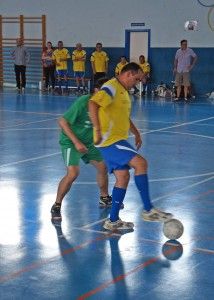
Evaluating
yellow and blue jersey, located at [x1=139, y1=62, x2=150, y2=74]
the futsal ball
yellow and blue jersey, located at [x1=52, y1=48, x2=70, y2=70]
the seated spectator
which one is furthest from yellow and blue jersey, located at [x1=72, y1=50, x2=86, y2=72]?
the futsal ball

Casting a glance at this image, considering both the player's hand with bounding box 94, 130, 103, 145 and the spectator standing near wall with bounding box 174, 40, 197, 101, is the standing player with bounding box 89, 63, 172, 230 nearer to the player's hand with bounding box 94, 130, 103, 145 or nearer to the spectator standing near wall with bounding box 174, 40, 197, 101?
the player's hand with bounding box 94, 130, 103, 145

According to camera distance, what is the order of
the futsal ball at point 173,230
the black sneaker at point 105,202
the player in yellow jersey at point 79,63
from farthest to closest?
the player in yellow jersey at point 79,63
the black sneaker at point 105,202
the futsal ball at point 173,230

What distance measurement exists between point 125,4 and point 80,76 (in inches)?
145

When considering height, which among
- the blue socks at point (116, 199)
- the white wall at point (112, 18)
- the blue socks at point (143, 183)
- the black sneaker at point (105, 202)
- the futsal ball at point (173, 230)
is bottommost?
the black sneaker at point (105, 202)

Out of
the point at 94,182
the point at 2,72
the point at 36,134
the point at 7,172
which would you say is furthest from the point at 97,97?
the point at 2,72

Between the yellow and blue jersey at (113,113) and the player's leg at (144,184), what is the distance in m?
0.31

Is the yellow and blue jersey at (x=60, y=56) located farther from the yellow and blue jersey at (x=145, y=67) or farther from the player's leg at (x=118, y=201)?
the player's leg at (x=118, y=201)

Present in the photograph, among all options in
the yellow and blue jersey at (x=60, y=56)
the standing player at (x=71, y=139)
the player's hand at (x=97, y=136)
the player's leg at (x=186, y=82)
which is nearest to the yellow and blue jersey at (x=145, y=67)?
the player's leg at (x=186, y=82)

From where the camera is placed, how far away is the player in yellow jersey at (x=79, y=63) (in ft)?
89.3

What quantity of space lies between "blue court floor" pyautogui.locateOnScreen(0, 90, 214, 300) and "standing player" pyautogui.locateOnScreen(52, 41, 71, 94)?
563 inches

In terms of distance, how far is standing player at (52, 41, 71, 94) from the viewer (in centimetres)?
2731

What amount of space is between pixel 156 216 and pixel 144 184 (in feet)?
1.25

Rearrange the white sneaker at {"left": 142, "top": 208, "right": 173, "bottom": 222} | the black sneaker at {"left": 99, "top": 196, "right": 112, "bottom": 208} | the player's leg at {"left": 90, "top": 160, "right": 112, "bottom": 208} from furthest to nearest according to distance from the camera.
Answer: the black sneaker at {"left": 99, "top": 196, "right": 112, "bottom": 208}
the player's leg at {"left": 90, "top": 160, "right": 112, "bottom": 208}
the white sneaker at {"left": 142, "top": 208, "right": 173, "bottom": 222}

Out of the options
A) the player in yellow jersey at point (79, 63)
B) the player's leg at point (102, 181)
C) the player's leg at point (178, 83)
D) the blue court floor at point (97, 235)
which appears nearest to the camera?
the blue court floor at point (97, 235)
